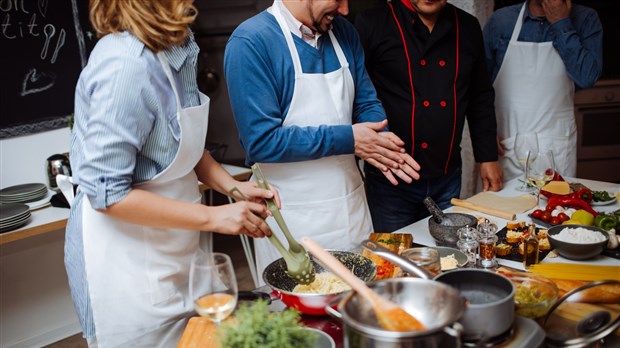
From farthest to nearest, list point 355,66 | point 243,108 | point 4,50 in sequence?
1. point 4,50
2. point 355,66
3. point 243,108

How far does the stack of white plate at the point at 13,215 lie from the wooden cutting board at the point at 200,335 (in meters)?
1.66

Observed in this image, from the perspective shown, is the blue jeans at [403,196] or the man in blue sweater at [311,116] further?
the blue jeans at [403,196]

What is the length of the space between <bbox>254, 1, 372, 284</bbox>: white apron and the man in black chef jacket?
A: 17.6 inches

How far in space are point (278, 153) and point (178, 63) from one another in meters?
0.55

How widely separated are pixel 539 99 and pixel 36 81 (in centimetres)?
283

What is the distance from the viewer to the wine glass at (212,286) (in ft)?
4.16

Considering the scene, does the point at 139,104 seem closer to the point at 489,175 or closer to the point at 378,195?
the point at 378,195

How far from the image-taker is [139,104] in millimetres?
1498

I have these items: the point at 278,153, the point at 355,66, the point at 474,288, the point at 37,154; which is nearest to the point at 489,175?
the point at 355,66

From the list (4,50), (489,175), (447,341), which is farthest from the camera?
(4,50)

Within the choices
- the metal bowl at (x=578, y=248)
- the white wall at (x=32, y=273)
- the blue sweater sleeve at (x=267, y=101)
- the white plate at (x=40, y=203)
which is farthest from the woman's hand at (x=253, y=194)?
the white wall at (x=32, y=273)

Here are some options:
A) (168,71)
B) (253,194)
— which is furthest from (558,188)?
(168,71)

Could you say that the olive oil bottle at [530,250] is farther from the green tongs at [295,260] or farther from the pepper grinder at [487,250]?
the green tongs at [295,260]

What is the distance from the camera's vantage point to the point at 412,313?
1.19 meters
